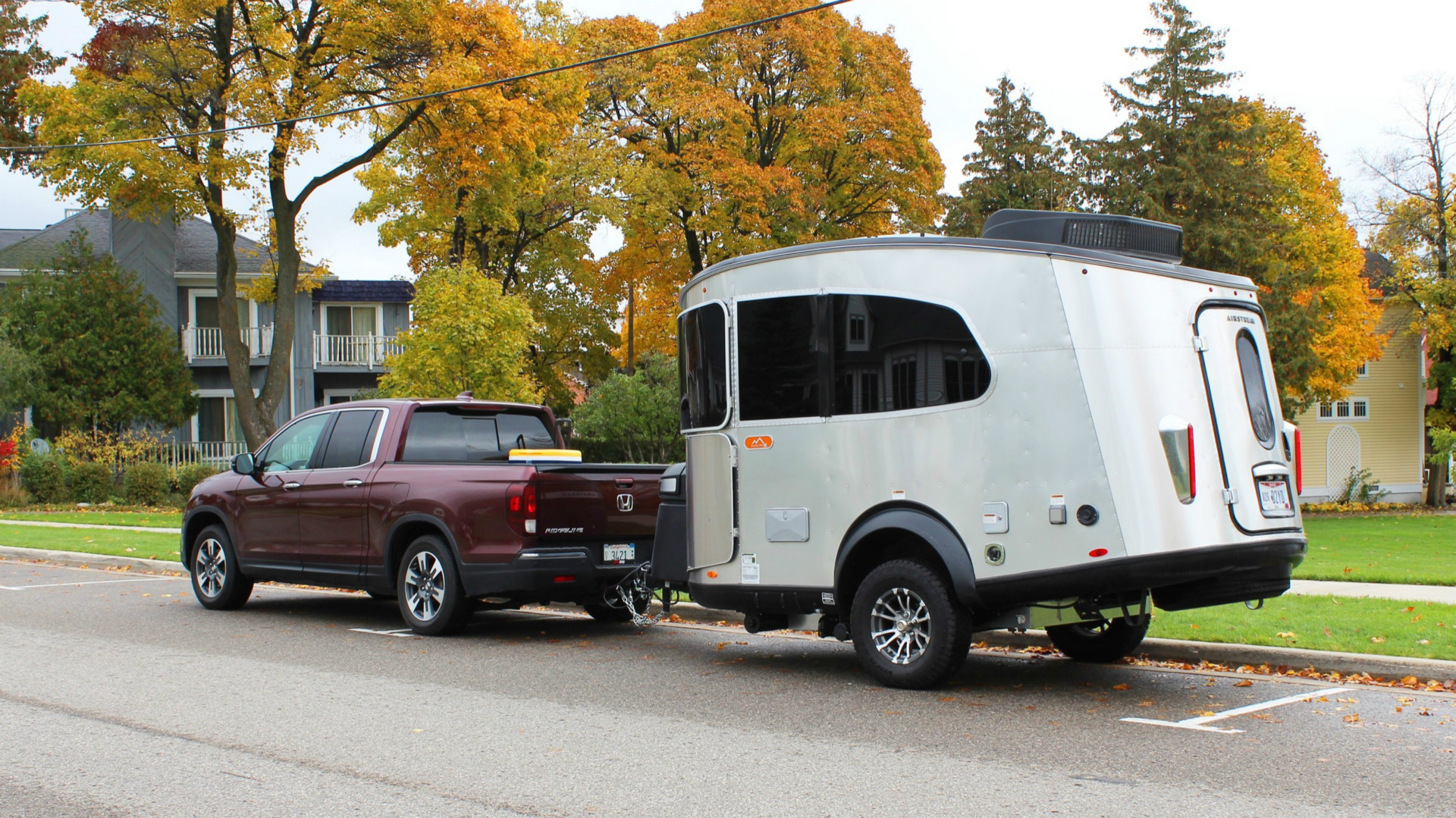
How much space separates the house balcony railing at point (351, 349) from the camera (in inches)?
1601

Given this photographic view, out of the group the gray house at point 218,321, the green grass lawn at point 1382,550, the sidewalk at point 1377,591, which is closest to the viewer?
the sidewalk at point 1377,591

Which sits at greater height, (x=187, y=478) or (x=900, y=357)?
(x=900, y=357)

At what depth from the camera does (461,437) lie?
1097 centimetres

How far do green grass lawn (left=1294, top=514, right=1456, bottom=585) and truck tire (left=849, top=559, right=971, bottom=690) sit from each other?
8.04 meters

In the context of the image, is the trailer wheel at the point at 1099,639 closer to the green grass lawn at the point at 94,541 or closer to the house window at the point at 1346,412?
the green grass lawn at the point at 94,541

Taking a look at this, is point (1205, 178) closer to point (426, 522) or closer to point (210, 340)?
point (426, 522)

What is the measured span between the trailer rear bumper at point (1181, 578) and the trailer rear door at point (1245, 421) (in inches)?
6.7

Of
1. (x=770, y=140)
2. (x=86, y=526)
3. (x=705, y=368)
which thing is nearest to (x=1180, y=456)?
(x=705, y=368)

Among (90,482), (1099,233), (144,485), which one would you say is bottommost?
(144,485)

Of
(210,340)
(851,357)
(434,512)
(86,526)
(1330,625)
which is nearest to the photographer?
(851,357)

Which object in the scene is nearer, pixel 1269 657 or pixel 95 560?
pixel 1269 657

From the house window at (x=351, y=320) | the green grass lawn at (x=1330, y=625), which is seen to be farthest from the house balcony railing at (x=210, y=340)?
the green grass lawn at (x=1330, y=625)

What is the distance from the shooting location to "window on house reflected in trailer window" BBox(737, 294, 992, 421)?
25.1 feet

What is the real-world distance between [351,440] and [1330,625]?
842 cm
